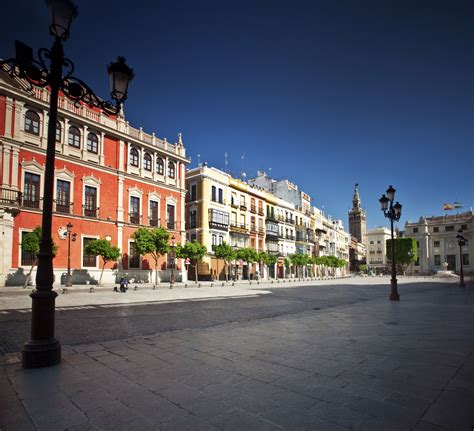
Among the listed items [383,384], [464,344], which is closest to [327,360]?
[383,384]

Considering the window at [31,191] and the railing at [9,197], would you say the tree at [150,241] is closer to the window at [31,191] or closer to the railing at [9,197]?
the window at [31,191]

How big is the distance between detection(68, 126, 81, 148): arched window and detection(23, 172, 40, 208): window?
4108 millimetres

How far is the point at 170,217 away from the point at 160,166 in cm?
545

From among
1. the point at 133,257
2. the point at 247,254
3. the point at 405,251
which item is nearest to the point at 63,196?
the point at 133,257

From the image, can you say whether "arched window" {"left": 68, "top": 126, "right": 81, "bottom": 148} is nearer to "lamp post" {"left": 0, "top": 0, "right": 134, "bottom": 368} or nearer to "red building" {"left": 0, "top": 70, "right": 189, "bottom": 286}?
"red building" {"left": 0, "top": 70, "right": 189, "bottom": 286}

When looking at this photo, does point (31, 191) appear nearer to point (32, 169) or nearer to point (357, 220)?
point (32, 169)

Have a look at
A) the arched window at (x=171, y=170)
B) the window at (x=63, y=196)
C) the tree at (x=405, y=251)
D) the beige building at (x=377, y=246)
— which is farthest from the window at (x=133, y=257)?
the beige building at (x=377, y=246)

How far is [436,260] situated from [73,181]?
287 ft

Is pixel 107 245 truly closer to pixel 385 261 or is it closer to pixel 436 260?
pixel 436 260

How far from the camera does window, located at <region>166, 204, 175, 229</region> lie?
1345 inches

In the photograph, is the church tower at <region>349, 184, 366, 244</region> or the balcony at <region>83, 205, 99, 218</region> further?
the church tower at <region>349, 184, 366, 244</region>

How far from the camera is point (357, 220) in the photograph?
381 feet

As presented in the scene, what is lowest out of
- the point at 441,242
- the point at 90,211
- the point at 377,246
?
the point at 377,246

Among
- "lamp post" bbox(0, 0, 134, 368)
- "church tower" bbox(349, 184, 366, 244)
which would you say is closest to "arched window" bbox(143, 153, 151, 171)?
"lamp post" bbox(0, 0, 134, 368)
